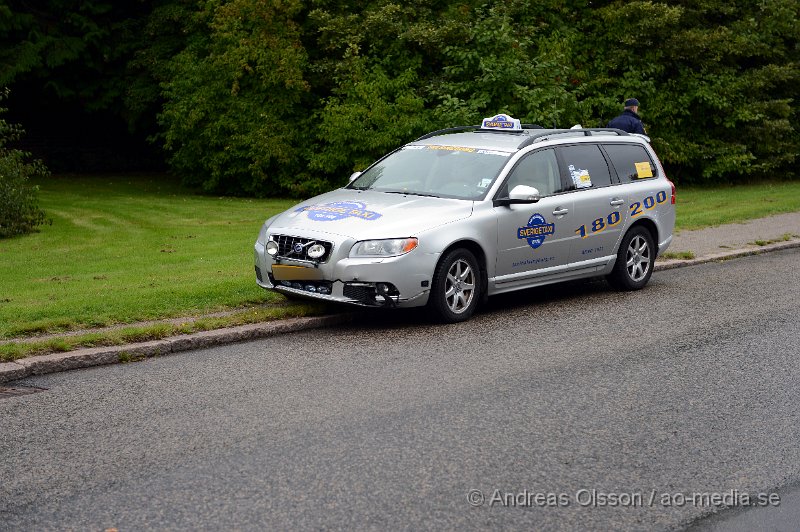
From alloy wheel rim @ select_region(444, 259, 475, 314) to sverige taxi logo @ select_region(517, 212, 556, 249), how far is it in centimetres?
81

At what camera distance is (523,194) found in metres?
10.1

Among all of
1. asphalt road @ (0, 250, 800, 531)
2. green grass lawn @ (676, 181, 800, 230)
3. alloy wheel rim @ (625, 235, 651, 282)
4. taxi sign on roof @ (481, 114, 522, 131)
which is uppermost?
taxi sign on roof @ (481, 114, 522, 131)

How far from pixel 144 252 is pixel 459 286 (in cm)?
706

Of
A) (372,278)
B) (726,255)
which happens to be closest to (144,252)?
(372,278)

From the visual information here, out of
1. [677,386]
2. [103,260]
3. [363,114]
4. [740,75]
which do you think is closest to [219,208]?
[363,114]

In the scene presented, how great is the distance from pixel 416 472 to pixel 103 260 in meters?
10.1

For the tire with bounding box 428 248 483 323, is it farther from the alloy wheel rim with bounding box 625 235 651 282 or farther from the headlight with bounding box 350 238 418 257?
the alloy wheel rim with bounding box 625 235 651 282

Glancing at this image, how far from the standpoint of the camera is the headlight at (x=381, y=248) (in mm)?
9367

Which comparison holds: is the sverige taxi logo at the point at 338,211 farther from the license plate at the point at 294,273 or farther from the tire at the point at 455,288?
the tire at the point at 455,288

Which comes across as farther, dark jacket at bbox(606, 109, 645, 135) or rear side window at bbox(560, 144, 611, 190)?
dark jacket at bbox(606, 109, 645, 135)

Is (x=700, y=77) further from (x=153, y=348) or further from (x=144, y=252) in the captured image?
(x=153, y=348)

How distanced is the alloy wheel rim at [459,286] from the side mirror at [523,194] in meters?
0.82

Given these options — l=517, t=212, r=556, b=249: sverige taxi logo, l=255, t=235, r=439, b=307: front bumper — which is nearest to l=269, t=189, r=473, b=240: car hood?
l=255, t=235, r=439, b=307: front bumper

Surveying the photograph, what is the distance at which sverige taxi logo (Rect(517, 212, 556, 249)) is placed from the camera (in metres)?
10.5
